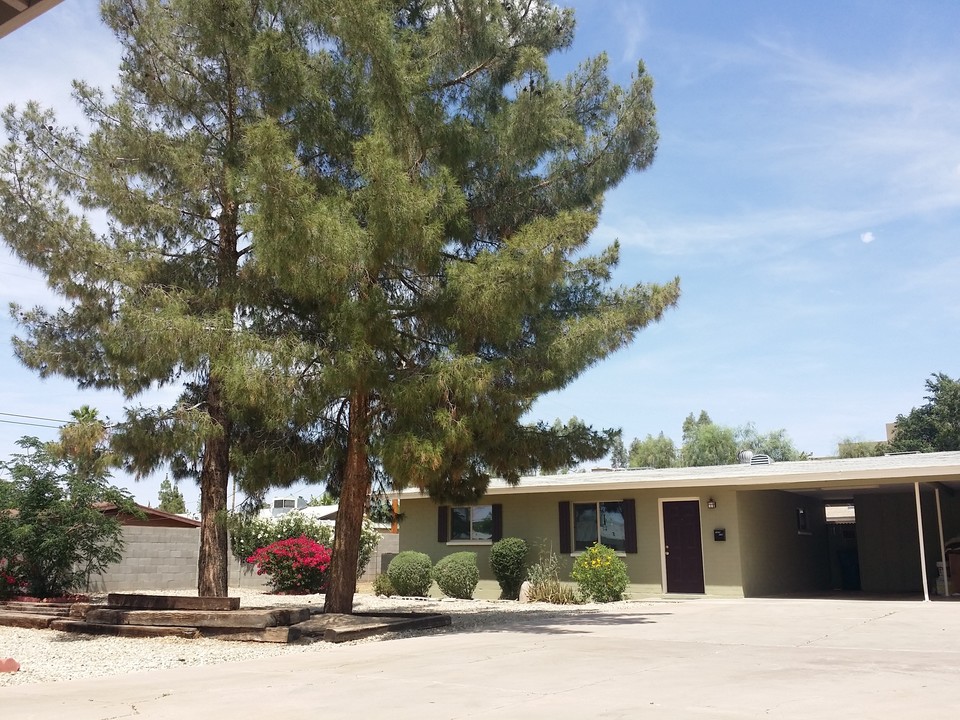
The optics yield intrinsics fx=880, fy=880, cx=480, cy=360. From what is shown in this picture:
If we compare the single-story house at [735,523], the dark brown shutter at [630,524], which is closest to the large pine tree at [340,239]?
the single-story house at [735,523]

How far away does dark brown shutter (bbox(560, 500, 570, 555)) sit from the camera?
1977 cm

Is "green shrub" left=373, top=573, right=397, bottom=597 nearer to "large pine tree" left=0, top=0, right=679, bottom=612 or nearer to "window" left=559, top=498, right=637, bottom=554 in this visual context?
"window" left=559, top=498, right=637, bottom=554

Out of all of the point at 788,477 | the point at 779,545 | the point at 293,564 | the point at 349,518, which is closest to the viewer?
the point at 349,518

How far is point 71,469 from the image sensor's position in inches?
591

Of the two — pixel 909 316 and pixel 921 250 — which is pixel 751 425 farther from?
pixel 921 250

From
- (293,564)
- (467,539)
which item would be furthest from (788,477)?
(293,564)

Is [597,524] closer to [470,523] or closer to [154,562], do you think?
[470,523]

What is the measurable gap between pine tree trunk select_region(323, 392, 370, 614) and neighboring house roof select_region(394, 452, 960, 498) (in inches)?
241

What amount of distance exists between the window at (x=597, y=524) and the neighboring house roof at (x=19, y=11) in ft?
56.6

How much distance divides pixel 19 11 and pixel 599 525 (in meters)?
17.9

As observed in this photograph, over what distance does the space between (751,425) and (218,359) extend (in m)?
56.4

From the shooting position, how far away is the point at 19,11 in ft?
10.00

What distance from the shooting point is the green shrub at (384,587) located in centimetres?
2075

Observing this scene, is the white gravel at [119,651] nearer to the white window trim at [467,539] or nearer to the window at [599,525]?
the window at [599,525]
